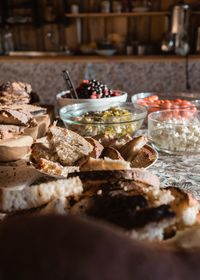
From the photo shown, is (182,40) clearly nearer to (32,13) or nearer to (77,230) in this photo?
(32,13)

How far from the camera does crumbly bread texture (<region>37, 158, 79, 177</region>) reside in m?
0.86

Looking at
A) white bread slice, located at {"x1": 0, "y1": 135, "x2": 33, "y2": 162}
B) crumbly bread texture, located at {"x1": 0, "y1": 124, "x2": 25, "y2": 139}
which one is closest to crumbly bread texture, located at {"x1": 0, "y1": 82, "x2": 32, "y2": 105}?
crumbly bread texture, located at {"x1": 0, "y1": 124, "x2": 25, "y2": 139}

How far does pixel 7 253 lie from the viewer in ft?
0.94

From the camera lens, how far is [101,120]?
Answer: 4.42 feet

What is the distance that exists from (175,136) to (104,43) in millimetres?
3775

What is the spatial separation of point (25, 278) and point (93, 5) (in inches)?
207

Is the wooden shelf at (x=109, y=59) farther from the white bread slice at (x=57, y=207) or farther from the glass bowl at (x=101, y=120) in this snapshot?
the white bread slice at (x=57, y=207)

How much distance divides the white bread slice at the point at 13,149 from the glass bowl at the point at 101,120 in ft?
0.81

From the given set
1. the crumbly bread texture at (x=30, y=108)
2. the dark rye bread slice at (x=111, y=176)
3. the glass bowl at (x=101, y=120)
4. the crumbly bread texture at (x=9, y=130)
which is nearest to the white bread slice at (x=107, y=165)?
the dark rye bread slice at (x=111, y=176)

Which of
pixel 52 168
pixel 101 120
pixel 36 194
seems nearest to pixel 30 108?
pixel 101 120

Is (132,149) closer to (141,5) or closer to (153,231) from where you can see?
(153,231)

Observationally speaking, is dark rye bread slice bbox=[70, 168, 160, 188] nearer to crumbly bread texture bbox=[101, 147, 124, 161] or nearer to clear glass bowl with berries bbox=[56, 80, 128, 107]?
crumbly bread texture bbox=[101, 147, 124, 161]

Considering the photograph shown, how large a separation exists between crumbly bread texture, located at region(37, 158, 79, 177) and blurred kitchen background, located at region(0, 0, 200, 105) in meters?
3.12

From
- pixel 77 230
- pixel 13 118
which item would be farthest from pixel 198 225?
pixel 13 118
